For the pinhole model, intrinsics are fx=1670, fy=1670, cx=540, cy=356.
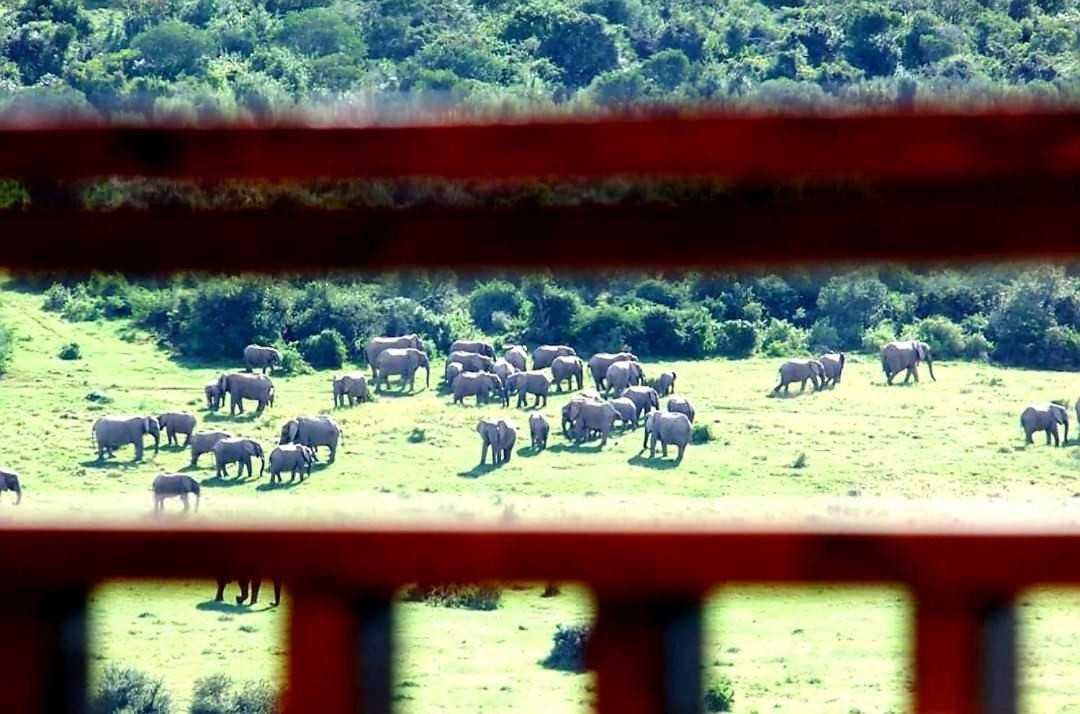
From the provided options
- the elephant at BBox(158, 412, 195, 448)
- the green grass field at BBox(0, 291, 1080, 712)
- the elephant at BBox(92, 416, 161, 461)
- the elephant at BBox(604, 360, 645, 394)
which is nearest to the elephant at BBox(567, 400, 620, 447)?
the green grass field at BBox(0, 291, 1080, 712)

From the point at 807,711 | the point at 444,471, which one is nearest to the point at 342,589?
the point at 807,711

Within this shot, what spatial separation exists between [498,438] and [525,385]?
4.21 m

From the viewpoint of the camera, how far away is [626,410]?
2814 centimetres

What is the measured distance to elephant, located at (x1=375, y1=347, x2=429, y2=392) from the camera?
93.9ft

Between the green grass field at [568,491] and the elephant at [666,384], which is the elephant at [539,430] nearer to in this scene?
the green grass field at [568,491]

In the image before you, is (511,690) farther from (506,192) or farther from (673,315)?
(673,315)

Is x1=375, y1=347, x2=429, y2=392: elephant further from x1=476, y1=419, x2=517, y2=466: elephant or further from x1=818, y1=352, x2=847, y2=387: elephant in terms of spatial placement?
x1=818, y1=352, x2=847, y2=387: elephant

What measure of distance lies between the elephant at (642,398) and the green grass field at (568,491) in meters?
0.62

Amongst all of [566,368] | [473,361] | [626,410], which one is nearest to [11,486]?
[626,410]

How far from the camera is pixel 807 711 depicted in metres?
1.84

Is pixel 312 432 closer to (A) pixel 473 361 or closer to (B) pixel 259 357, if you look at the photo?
(B) pixel 259 357

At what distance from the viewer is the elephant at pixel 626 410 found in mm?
27891

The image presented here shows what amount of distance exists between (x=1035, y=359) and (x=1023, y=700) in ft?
65.9

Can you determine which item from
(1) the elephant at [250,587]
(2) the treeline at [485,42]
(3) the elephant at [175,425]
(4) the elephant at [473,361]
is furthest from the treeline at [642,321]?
(1) the elephant at [250,587]
